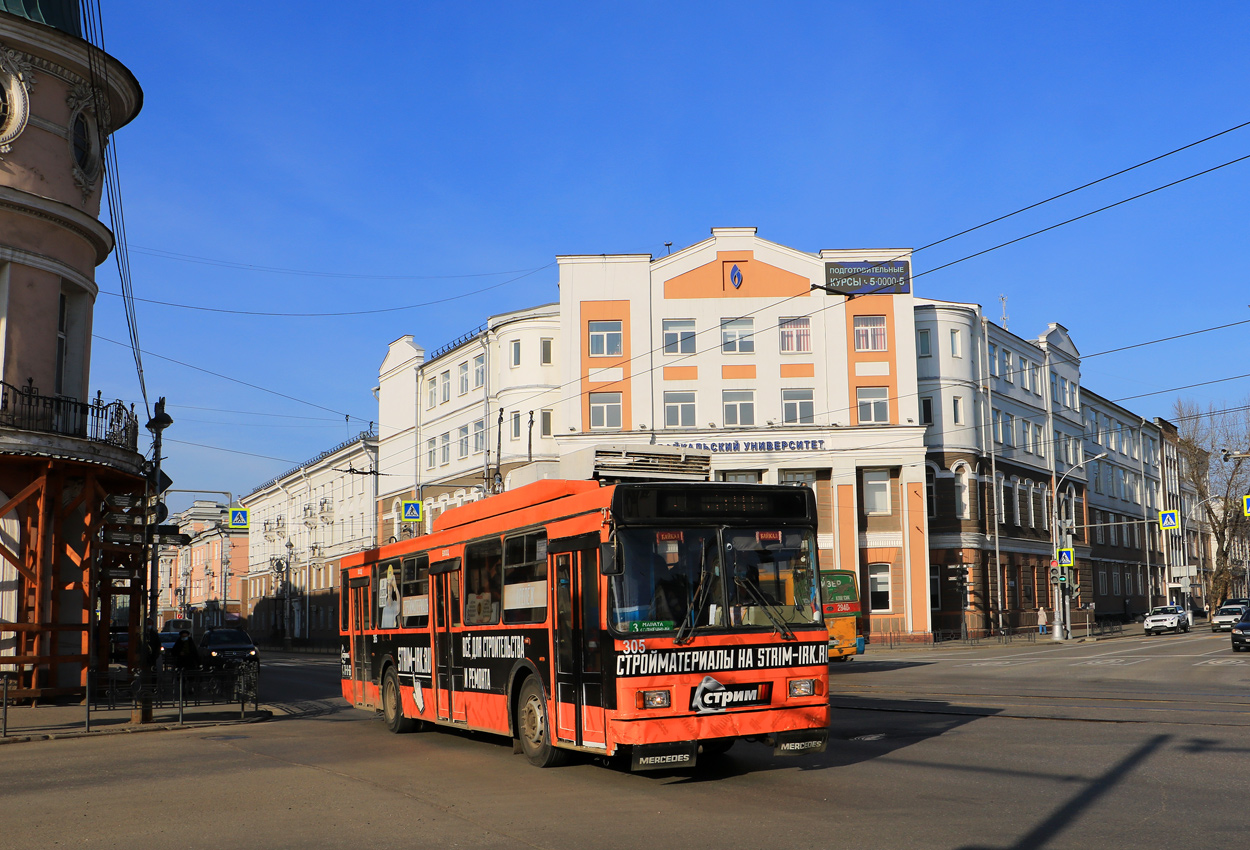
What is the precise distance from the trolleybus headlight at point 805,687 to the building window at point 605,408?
40.7 metres

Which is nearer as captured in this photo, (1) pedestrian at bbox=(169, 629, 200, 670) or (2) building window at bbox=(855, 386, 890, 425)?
(1) pedestrian at bbox=(169, 629, 200, 670)

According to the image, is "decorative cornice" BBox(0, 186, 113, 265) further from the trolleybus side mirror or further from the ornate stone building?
the trolleybus side mirror

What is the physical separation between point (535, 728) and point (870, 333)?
42.3m

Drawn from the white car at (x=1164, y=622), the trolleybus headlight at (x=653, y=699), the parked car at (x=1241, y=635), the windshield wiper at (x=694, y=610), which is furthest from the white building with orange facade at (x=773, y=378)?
the trolleybus headlight at (x=653, y=699)

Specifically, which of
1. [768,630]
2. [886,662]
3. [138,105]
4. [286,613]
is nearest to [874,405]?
[886,662]

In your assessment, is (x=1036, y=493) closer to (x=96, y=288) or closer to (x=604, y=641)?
(x=96, y=288)

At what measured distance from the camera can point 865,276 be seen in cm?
5125

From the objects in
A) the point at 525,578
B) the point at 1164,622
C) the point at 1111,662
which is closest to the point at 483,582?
the point at 525,578

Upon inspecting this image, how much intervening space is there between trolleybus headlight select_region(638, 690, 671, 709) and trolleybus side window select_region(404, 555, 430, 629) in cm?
634

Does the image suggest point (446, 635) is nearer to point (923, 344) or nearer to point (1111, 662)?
point (1111, 662)

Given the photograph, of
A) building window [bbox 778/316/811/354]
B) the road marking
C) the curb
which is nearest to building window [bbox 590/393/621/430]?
building window [bbox 778/316/811/354]

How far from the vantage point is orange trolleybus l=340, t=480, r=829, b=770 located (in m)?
10.6

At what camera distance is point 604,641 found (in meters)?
10.7

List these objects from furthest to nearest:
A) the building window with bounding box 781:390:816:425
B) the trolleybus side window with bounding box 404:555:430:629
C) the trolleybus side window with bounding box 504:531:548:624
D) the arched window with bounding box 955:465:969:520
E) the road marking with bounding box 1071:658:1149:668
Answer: the arched window with bounding box 955:465:969:520 → the building window with bounding box 781:390:816:425 → the road marking with bounding box 1071:658:1149:668 → the trolleybus side window with bounding box 404:555:430:629 → the trolleybus side window with bounding box 504:531:548:624
